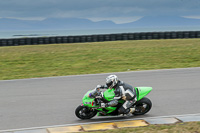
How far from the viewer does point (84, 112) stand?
8000 mm

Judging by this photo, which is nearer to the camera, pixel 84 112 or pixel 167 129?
pixel 167 129

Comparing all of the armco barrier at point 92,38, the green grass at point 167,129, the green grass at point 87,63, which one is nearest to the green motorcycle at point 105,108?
the green grass at point 167,129

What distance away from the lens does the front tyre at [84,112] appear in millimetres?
7945

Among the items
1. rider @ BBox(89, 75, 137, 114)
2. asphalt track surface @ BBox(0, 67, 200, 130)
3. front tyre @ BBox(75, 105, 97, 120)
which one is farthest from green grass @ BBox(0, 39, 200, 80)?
rider @ BBox(89, 75, 137, 114)

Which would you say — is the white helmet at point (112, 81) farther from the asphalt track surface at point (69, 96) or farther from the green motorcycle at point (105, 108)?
the asphalt track surface at point (69, 96)

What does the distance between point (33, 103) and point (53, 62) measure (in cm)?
1084

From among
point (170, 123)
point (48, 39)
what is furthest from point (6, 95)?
point (48, 39)

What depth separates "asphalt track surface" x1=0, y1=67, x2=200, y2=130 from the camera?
823cm

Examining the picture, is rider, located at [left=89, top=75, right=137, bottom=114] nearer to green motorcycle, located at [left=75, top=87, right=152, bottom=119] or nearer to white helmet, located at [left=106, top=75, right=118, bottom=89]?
white helmet, located at [left=106, top=75, right=118, bottom=89]

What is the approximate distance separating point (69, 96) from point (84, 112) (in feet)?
8.46

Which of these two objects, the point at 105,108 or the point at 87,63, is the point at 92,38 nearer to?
the point at 87,63

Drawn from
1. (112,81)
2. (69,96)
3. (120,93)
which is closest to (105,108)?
(120,93)

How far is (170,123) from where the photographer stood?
7445mm

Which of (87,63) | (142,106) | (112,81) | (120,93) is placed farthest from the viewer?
(87,63)
